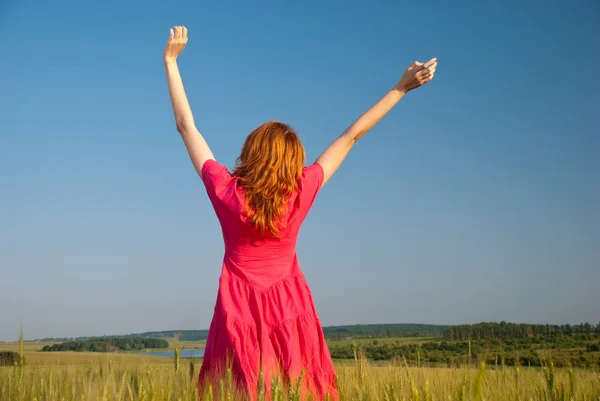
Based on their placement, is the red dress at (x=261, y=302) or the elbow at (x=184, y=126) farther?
the elbow at (x=184, y=126)

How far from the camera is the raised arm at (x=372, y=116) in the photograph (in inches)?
155

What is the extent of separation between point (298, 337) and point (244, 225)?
82cm

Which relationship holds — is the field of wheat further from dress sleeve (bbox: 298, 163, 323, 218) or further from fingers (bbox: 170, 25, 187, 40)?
fingers (bbox: 170, 25, 187, 40)

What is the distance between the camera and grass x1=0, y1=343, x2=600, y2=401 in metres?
2.76

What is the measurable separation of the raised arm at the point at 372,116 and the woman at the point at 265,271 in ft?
0.39

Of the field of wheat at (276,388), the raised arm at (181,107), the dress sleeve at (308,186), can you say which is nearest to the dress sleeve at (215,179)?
the raised arm at (181,107)

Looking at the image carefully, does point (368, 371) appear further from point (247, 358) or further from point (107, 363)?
point (107, 363)

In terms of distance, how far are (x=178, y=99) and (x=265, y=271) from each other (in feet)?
4.57

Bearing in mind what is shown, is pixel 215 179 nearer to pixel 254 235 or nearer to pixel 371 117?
pixel 254 235

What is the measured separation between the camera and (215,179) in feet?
12.1

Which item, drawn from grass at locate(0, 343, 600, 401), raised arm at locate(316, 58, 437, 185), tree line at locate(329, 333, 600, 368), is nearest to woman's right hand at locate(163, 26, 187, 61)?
raised arm at locate(316, 58, 437, 185)

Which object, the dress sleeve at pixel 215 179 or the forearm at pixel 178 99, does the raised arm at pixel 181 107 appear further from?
the dress sleeve at pixel 215 179

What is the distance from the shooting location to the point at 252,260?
3.68m

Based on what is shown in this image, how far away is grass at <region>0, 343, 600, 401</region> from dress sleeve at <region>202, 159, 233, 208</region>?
3.58 ft
